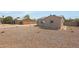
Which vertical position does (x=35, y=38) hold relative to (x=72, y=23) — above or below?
below

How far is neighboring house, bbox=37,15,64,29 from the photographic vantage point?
5.62 ft

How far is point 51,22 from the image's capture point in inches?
67.6

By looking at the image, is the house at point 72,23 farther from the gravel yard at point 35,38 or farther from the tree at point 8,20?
the tree at point 8,20

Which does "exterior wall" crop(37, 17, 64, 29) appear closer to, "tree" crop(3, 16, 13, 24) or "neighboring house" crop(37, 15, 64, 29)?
"neighboring house" crop(37, 15, 64, 29)

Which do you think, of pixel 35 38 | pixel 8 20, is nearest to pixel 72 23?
pixel 35 38

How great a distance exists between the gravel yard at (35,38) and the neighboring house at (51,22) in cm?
6

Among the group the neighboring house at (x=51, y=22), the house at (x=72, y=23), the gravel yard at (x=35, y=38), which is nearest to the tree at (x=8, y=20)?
the gravel yard at (x=35, y=38)

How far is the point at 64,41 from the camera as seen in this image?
5.80 ft

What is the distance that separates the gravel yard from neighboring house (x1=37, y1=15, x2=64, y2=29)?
57mm

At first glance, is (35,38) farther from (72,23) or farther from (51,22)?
(72,23)

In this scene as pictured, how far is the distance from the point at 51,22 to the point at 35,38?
0.86ft

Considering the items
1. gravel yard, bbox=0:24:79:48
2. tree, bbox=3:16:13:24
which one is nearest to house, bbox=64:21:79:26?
gravel yard, bbox=0:24:79:48
